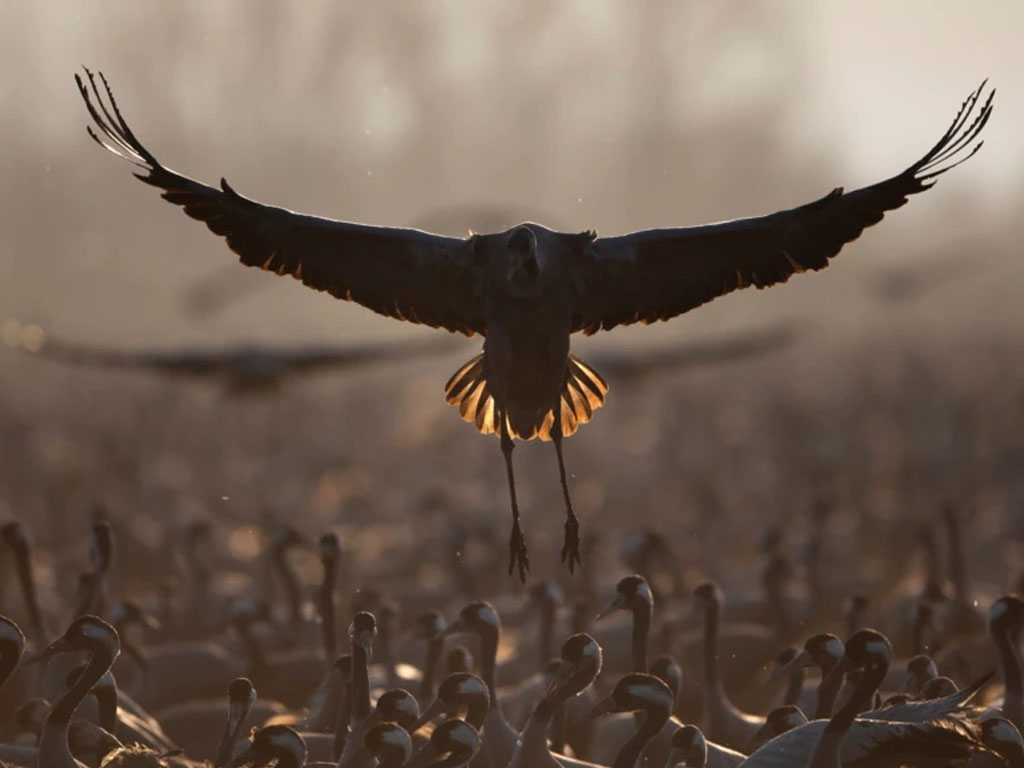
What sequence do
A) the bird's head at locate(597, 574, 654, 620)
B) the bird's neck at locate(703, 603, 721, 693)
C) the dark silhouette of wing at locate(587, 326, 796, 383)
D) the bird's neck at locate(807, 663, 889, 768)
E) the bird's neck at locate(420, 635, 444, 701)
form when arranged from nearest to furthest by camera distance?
1. the bird's neck at locate(807, 663, 889, 768)
2. the bird's neck at locate(703, 603, 721, 693)
3. the bird's head at locate(597, 574, 654, 620)
4. the bird's neck at locate(420, 635, 444, 701)
5. the dark silhouette of wing at locate(587, 326, 796, 383)

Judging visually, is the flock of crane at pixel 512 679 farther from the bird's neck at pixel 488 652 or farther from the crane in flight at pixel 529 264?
the crane in flight at pixel 529 264

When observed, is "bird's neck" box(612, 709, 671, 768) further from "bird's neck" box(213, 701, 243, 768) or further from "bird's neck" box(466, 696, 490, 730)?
"bird's neck" box(213, 701, 243, 768)

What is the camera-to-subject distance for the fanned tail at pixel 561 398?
9367 mm

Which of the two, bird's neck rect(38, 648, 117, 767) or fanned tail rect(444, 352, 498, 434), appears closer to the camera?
bird's neck rect(38, 648, 117, 767)

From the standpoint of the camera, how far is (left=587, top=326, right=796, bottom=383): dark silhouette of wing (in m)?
16.3

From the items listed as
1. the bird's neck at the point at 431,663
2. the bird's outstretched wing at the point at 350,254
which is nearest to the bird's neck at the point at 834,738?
the bird's outstretched wing at the point at 350,254

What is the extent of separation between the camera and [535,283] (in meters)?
8.58

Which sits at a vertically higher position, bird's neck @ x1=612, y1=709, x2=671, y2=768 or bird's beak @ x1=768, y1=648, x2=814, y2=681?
bird's beak @ x1=768, y1=648, x2=814, y2=681

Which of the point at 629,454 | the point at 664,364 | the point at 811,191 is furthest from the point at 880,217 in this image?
the point at 811,191

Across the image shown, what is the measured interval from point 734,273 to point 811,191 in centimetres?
9041

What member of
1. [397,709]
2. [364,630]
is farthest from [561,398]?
[397,709]

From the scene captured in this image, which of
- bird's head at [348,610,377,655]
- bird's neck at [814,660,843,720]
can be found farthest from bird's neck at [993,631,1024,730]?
bird's head at [348,610,377,655]

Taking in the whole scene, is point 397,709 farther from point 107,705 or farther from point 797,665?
point 797,665

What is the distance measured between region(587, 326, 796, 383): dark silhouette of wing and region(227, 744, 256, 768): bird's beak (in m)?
9.26
